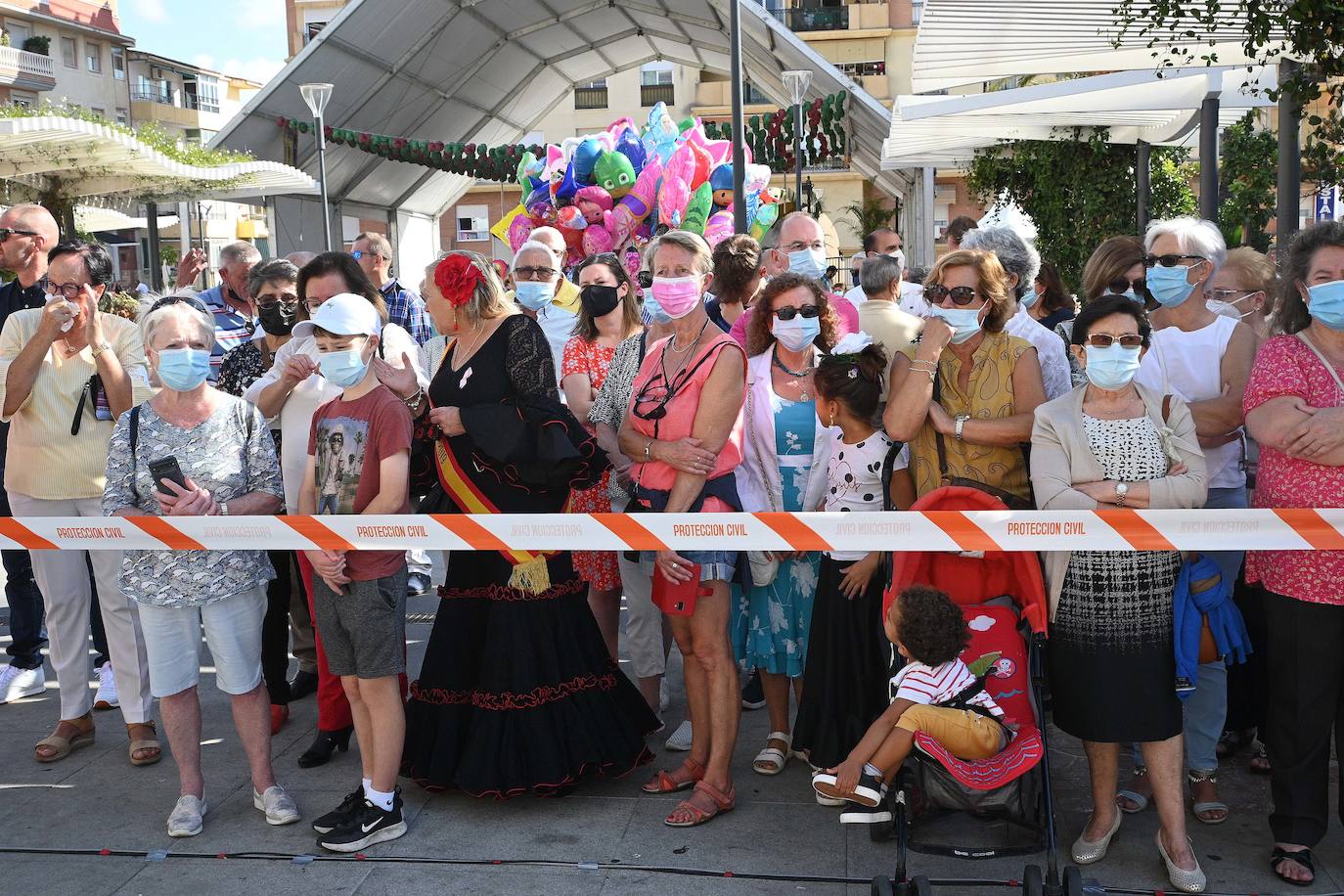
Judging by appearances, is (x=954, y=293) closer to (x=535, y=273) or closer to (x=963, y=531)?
Answer: (x=963, y=531)

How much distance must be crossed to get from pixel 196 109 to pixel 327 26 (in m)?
50.5

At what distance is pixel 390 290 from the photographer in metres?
7.43

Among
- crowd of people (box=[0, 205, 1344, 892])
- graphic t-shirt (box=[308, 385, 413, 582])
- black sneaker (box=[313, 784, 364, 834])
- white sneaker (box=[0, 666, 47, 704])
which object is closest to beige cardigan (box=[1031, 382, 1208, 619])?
crowd of people (box=[0, 205, 1344, 892])

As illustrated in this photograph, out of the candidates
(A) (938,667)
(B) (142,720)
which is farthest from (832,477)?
(B) (142,720)

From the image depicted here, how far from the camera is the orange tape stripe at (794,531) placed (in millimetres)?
3963

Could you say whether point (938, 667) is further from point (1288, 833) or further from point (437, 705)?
point (437, 705)

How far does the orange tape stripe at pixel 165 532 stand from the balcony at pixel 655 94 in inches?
2009

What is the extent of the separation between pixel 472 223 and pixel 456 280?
173 feet

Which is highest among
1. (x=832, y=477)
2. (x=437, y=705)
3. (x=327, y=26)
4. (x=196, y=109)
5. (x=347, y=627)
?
(x=196, y=109)

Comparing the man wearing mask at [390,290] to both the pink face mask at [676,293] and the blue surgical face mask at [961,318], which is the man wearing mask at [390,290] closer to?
the pink face mask at [676,293]

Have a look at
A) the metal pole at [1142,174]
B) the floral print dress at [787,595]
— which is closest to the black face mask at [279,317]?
the floral print dress at [787,595]

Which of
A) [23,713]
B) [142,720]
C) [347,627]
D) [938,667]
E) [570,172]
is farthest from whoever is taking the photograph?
[570,172]

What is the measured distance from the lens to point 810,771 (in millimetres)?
4844

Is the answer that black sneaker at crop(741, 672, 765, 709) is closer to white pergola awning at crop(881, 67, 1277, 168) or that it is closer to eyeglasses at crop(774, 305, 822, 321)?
eyeglasses at crop(774, 305, 822, 321)
